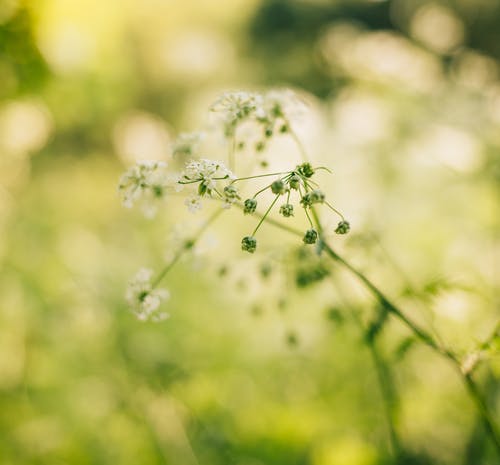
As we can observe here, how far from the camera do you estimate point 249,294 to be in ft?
13.1

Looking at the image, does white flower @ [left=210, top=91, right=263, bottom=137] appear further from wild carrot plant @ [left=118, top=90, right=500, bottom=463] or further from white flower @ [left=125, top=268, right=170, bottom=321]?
white flower @ [left=125, top=268, right=170, bottom=321]

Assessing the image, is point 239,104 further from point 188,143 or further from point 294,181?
point 294,181

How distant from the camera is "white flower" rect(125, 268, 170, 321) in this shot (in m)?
1.36

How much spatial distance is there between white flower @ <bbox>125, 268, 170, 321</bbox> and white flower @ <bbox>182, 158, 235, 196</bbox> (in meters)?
0.34

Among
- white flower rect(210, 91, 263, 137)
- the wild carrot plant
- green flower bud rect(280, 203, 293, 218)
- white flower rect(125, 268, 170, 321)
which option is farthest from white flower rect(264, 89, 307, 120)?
white flower rect(125, 268, 170, 321)

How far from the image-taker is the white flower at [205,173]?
120 cm

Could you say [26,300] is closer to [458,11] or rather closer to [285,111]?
[285,111]

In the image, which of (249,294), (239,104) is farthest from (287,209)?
(249,294)

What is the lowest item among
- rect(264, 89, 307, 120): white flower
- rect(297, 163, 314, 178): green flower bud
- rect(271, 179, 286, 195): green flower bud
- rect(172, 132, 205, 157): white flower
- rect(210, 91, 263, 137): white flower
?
rect(271, 179, 286, 195): green flower bud

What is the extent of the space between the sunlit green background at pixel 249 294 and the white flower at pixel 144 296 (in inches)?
10.5

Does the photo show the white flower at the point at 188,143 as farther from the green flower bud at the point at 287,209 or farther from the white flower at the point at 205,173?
the green flower bud at the point at 287,209

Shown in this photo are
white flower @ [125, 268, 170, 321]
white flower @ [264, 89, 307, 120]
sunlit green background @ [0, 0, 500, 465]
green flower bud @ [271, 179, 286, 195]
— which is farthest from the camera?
sunlit green background @ [0, 0, 500, 465]

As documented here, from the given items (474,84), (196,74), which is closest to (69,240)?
(474,84)

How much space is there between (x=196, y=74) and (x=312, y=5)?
4396 mm
